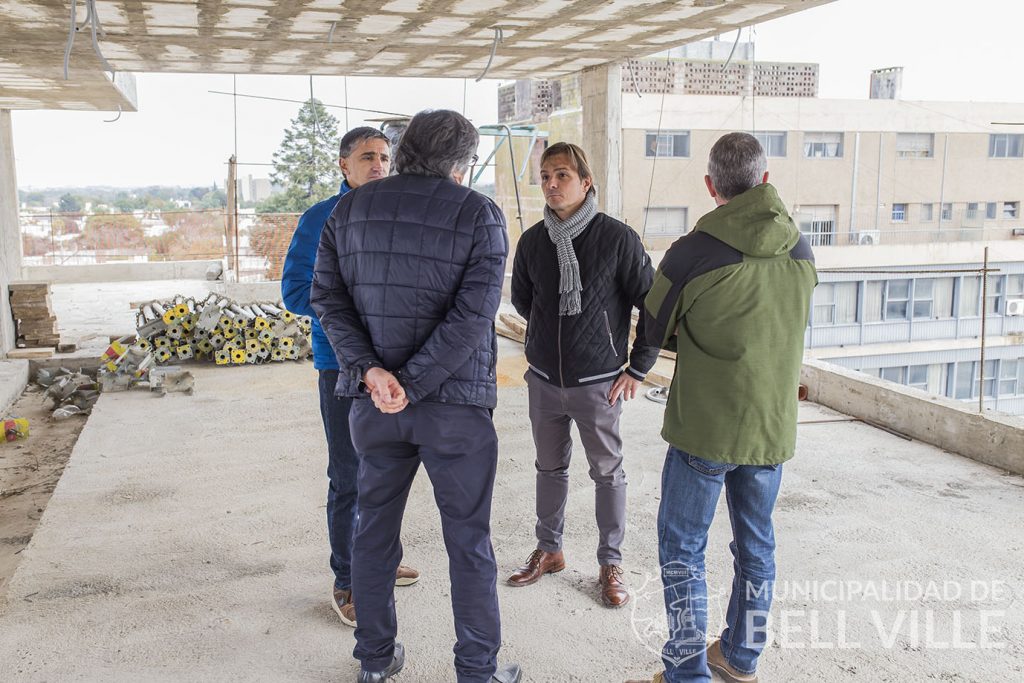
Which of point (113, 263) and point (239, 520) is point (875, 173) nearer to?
point (113, 263)

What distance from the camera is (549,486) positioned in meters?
3.46

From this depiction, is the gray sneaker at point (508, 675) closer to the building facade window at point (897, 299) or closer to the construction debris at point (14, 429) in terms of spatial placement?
the construction debris at point (14, 429)

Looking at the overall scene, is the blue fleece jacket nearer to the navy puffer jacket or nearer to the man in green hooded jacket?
the navy puffer jacket

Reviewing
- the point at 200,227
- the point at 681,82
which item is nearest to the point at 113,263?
the point at 200,227

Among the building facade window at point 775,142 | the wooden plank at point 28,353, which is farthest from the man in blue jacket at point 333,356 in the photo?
the building facade window at point 775,142

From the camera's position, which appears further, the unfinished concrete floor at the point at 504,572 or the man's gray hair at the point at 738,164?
the unfinished concrete floor at the point at 504,572

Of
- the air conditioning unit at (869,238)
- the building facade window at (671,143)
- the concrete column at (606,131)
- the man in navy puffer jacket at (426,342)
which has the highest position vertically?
the building facade window at (671,143)

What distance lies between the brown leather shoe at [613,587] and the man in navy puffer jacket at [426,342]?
0.80 meters

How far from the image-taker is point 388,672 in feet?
8.98

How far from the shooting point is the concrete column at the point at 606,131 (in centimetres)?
777

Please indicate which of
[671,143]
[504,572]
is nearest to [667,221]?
[671,143]

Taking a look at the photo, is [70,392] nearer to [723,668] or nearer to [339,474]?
[339,474]

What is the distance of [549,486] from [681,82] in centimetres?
3559

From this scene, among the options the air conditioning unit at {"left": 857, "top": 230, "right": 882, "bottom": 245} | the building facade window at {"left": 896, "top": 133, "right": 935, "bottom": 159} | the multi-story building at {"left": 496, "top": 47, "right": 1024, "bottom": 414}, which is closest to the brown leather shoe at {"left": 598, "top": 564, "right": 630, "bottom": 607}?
the multi-story building at {"left": 496, "top": 47, "right": 1024, "bottom": 414}
